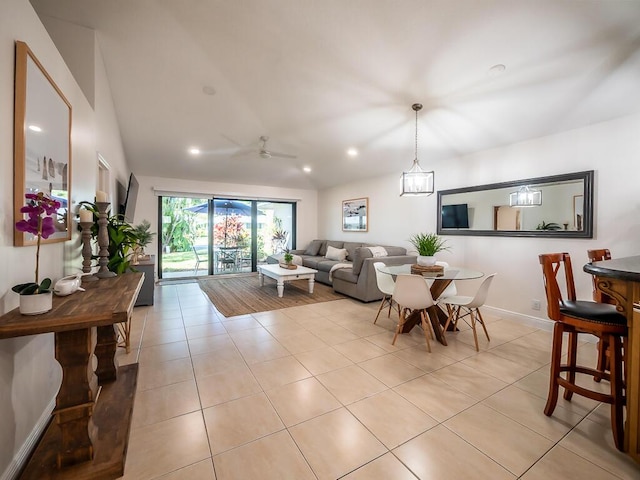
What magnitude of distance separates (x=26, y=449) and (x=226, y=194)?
567 cm

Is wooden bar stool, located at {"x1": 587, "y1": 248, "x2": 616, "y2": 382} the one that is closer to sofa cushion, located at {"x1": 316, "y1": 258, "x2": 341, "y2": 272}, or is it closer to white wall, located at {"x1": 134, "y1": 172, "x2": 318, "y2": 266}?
sofa cushion, located at {"x1": 316, "y1": 258, "x2": 341, "y2": 272}

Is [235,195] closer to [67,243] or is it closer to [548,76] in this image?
[67,243]

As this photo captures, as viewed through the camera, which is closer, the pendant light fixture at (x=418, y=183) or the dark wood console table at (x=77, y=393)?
the dark wood console table at (x=77, y=393)

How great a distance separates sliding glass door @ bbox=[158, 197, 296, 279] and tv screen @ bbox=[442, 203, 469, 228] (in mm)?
4453

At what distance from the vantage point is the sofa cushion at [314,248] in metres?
7.12

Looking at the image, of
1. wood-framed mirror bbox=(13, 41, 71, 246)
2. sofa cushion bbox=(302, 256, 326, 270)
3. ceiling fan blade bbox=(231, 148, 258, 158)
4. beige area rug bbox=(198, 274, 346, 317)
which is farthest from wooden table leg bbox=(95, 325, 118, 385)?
sofa cushion bbox=(302, 256, 326, 270)

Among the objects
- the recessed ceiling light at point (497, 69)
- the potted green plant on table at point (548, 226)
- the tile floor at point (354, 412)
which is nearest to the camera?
the tile floor at point (354, 412)

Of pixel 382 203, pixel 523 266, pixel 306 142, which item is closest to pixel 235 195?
pixel 306 142

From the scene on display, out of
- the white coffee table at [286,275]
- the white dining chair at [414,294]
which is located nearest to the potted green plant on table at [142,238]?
the white coffee table at [286,275]

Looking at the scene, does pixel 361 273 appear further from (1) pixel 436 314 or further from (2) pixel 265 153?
(2) pixel 265 153

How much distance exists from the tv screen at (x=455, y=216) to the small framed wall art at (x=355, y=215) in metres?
2.00

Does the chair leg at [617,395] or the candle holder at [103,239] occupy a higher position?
the candle holder at [103,239]

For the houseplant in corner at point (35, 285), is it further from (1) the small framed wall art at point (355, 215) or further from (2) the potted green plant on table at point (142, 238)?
(1) the small framed wall art at point (355, 215)

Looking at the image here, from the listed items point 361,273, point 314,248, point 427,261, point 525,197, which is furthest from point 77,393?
point 314,248
